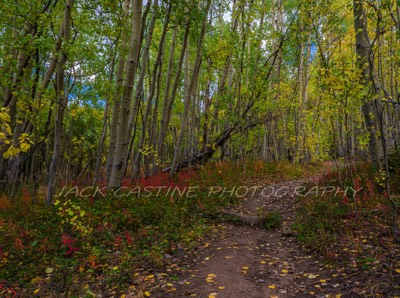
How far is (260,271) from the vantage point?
15.3ft

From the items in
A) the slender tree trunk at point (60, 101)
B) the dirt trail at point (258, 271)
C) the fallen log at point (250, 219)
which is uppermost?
the slender tree trunk at point (60, 101)

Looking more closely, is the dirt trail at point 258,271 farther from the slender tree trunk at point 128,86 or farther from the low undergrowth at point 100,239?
the slender tree trunk at point 128,86

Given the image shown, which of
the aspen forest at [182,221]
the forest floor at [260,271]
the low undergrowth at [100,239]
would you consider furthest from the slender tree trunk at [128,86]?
the forest floor at [260,271]

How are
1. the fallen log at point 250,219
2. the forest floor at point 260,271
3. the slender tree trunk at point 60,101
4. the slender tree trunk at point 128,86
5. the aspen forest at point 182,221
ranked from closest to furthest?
the forest floor at point 260,271, the aspen forest at point 182,221, the slender tree trunk at point 60,101, the slender tree trunk at point 128,86, the fallen log at point 250,219

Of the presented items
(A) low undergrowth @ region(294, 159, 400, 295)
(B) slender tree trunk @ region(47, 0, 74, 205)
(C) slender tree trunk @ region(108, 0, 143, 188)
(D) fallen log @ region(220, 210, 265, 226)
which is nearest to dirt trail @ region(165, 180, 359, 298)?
(A) low undergrowth @ region(294, 159, 400, 295)

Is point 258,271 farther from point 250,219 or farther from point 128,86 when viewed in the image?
point 128,86

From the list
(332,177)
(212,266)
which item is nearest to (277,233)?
(212,266)

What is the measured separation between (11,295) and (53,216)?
2405 mm

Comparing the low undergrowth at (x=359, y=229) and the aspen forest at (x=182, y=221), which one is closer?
the low undergrowth at (x=359, y=229)

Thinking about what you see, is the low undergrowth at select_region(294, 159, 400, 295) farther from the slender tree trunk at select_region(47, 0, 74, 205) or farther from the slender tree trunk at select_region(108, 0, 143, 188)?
the slender tree trunk at select_region(47, 0, 74, 205)

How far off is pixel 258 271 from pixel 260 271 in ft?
0.11

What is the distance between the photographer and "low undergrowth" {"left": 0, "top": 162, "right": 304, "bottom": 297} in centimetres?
421

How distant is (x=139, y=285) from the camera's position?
4.12m

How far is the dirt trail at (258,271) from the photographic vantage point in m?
3.93
